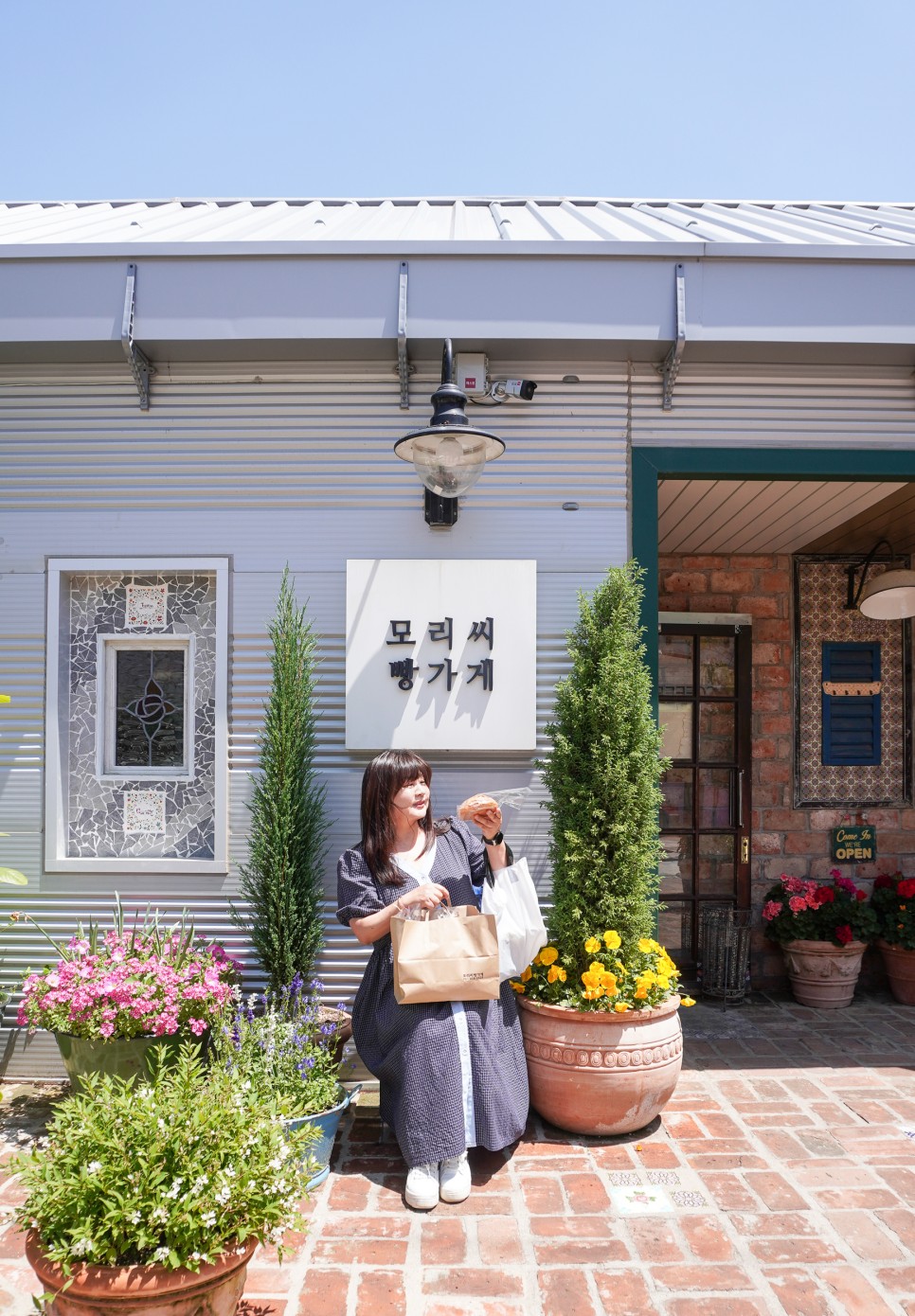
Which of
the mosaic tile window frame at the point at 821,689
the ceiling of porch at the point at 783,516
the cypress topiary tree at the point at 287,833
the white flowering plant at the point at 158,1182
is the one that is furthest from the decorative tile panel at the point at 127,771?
the mosaic tile window frame at the point at 821,689

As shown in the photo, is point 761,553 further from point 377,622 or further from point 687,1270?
point 687,1270

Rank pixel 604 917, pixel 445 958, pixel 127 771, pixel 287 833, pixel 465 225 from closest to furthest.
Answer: pixel 445 958, pixel 604 917, pixel 287 833, pixel 127 771, pixel 465 225

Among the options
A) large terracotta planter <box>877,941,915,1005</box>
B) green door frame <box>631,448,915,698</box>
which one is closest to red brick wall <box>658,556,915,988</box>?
large terracotta planter <box>877,941,915,1005</box>

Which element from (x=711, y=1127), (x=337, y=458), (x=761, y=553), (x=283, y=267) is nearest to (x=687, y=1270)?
(x=711, y=1127)

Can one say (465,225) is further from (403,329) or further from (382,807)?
(382,807)

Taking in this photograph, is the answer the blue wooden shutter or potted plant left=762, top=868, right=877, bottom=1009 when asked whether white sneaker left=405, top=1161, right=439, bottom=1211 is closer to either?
potted plant left=762, top=868, right=877, bottom=1009

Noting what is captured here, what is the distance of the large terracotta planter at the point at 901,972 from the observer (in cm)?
551

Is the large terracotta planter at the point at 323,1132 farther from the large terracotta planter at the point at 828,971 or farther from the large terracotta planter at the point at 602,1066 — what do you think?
the large terracotta planter at the point at 828,971

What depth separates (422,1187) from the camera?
305cm

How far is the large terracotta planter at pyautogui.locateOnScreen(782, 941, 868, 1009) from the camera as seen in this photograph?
5473 millimetres

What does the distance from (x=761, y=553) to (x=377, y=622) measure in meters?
3.37

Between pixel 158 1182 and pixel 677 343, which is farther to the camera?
pixel 677 343

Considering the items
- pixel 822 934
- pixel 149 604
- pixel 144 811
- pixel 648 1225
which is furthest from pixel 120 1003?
pixel 822 934

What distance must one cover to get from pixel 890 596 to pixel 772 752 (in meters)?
1.33
